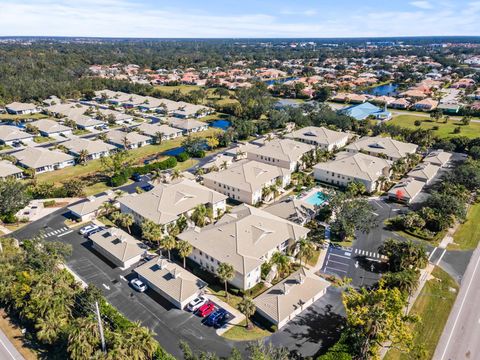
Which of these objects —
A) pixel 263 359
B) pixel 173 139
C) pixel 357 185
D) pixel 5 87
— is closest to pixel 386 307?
pixel 263 359

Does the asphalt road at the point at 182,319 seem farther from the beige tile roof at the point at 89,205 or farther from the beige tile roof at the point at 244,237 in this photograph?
the beige tile roof at the point at 89,205

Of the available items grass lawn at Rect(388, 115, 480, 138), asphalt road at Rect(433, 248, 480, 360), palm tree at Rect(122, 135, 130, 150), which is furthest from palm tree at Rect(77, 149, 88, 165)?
grass lawn at Rect(388, 115, 480, 138)

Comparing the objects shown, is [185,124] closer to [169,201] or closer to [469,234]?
[169,201]

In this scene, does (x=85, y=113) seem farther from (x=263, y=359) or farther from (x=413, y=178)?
(x=263, y=359)

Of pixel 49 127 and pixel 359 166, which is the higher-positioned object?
pixel 359 166

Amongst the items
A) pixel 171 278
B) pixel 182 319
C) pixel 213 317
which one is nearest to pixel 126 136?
pixel 171 278

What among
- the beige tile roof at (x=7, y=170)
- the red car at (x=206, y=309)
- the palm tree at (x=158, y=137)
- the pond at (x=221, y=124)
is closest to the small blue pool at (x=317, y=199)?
the red car at (x=206, y=309)
